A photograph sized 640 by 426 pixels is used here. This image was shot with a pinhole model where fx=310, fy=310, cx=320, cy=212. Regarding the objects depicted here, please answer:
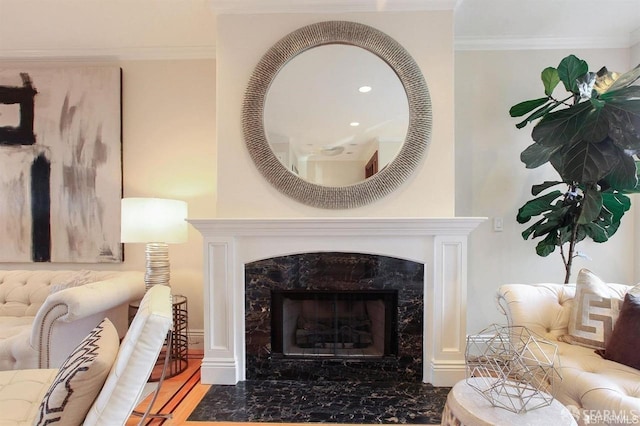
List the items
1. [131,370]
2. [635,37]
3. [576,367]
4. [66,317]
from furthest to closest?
[635,37] < [66,317] < [576,367] < [131,370]

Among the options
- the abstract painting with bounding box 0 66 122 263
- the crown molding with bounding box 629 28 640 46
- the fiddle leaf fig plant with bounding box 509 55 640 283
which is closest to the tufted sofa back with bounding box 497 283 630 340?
the fiddle leaf fig plant with bounding box 509 55 640 283

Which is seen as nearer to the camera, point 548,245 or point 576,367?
point 576,367

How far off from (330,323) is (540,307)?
52.8 inches

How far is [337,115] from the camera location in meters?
2.24

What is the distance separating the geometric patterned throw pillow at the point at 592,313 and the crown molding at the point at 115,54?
3.20 metres

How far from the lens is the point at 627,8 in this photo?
2271 mm

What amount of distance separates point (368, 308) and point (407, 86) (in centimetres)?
163

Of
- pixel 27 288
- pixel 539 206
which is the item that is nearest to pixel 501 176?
pixel 539 206

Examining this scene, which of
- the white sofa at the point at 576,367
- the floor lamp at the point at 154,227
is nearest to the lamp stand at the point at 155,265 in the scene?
the floor lamp at the point at 154,227

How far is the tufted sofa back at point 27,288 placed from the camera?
2.41 m

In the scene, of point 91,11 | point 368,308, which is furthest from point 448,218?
point 91,11

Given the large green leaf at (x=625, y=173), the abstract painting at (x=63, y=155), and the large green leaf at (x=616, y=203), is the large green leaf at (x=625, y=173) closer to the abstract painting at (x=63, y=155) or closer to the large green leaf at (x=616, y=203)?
the large green leaf at (x=616, y=203)

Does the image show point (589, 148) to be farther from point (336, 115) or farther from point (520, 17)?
point (336, 115)

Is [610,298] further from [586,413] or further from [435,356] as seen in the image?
[435,356]
